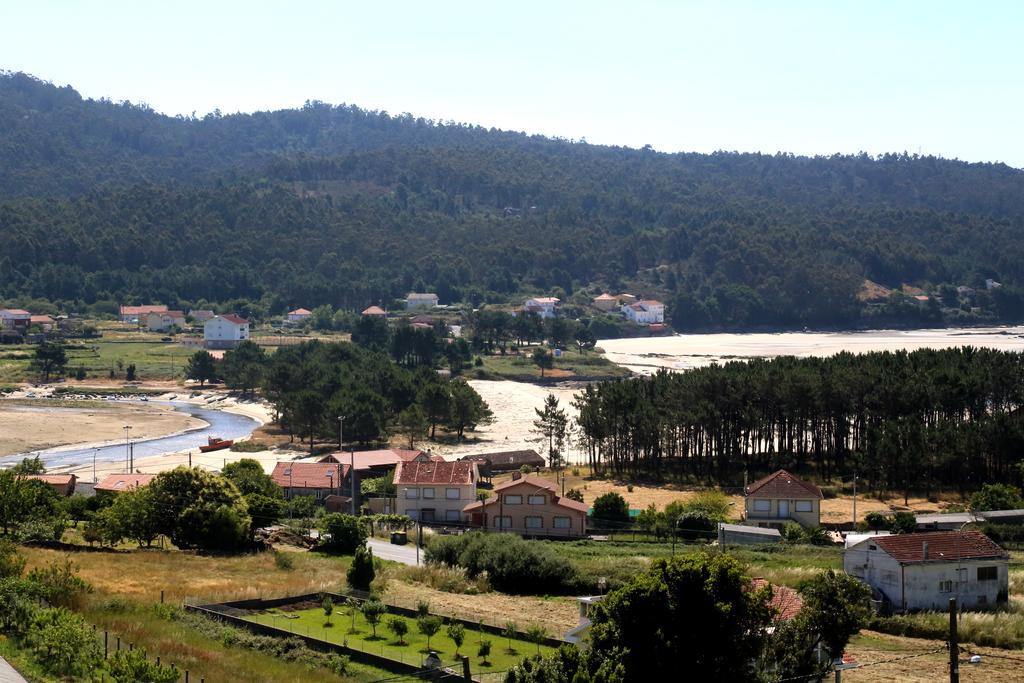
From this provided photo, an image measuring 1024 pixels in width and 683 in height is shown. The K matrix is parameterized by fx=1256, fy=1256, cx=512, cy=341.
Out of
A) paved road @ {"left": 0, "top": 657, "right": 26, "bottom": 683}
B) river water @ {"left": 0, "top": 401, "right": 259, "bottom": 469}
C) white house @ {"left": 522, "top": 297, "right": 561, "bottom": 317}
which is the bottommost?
river water @ {"left": 0, "top": 401, "right": 259, "bottom": 469}

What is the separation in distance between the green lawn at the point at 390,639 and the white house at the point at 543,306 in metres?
119

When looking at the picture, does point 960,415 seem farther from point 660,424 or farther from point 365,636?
point 365,636

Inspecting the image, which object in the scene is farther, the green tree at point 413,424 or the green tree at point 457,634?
the green tree at point 413,424

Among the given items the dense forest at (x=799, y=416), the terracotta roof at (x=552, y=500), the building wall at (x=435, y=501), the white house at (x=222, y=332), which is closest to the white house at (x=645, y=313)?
the white house at (x=222, y=332)

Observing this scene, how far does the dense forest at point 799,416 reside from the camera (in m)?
55.5

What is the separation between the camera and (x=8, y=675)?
818 inches

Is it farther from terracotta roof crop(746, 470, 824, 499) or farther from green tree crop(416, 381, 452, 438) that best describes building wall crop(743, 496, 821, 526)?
green tree crop(416, 381, 452, 438)

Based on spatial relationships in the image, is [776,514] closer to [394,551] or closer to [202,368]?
[394,551]

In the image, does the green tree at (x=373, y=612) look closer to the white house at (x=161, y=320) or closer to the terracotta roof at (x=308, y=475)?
the terracotta roof at (x=308, y=475)

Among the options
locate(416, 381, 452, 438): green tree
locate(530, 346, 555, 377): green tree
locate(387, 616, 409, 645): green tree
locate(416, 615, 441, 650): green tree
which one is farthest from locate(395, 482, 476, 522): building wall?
locate(530, 346, 555, 377): green tree

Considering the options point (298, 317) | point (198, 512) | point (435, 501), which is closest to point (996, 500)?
point (435, 501)

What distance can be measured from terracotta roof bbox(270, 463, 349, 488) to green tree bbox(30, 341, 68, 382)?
55010mm

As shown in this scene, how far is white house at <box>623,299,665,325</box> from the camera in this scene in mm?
158500

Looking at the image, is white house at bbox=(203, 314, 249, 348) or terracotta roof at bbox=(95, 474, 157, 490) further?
white house at bbox=(203, 314, 249, 348)
